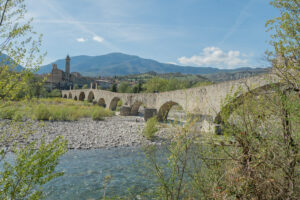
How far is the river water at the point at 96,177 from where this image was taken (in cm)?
507

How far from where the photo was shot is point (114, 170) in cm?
673

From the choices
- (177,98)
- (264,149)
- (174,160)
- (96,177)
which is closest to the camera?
(264,149)

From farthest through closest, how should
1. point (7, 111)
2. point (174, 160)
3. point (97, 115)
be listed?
point (97, 115)
point (7, 111)
point (174, 160)

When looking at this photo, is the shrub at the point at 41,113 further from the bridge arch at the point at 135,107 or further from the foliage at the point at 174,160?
the foliage at the point at 174,160

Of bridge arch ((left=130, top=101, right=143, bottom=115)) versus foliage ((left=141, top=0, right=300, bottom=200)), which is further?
bridge arch ((left=130, top=101, right=143, bottom=115))

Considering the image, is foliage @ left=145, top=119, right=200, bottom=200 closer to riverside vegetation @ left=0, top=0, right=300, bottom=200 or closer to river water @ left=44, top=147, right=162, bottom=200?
riverside vegetation @ left=0, top=0, right=300, bottom=200

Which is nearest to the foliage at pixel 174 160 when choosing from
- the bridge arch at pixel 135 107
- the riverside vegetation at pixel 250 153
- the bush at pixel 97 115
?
the riverside vegetation at pixel 250 153

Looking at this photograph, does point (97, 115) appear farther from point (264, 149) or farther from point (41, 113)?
point (264, 149)

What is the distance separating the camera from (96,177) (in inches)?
238

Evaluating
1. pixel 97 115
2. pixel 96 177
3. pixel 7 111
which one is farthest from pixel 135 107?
pixel 7 111

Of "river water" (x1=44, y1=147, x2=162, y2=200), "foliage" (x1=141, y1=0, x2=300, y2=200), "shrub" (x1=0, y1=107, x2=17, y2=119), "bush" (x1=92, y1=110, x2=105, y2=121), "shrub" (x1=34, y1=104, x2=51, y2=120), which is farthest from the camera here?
"bush" (x1=92, y1=110, x2=105, y2=121)

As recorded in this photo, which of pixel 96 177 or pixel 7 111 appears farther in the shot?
pixel 96 177

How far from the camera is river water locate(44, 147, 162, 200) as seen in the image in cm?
507

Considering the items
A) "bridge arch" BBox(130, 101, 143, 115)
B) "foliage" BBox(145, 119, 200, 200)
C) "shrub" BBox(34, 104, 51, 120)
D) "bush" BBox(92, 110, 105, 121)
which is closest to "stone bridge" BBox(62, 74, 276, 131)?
"bridge arch" BBox(130, 101, 143, 115)
